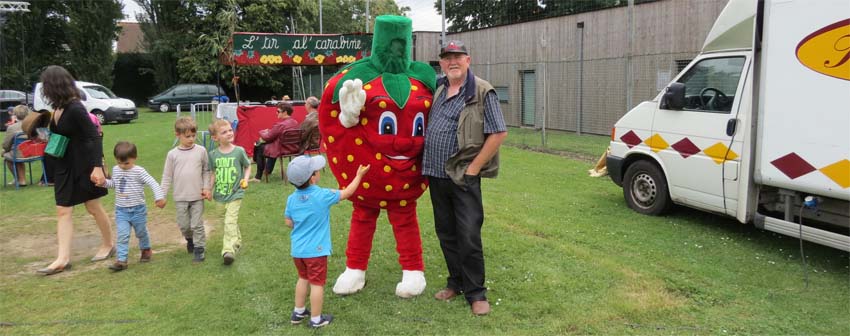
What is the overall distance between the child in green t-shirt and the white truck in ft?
14.6

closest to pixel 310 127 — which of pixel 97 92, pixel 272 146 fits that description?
pixel 272 146

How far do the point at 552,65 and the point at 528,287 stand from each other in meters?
13.9

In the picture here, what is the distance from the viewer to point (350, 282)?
443 centimetres

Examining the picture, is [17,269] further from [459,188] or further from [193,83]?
[193,83]

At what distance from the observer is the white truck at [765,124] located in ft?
Result: 14.8

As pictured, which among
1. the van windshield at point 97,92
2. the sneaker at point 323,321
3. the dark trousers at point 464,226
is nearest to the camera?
the sneaker at point 323,321

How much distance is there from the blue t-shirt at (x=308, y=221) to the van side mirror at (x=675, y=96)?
4029mm

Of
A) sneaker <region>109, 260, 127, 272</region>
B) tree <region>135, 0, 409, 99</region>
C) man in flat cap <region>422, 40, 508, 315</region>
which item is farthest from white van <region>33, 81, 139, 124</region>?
man in flat cap <region>422, 40, 508, 315</region>

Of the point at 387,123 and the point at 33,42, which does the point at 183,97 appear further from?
the point at 387,123

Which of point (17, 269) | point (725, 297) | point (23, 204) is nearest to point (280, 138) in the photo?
point (23, 204)

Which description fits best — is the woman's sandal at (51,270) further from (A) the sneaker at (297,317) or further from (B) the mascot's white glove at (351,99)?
(B) the mascot's white glove at (351,99)

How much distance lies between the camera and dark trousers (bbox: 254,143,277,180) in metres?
9.69

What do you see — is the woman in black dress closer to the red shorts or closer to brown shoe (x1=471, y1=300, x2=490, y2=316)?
the red shorts

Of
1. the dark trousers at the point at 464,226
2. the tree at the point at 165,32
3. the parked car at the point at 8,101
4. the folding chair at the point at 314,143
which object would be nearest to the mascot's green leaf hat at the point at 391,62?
the dark trousers at the point at 464,226
